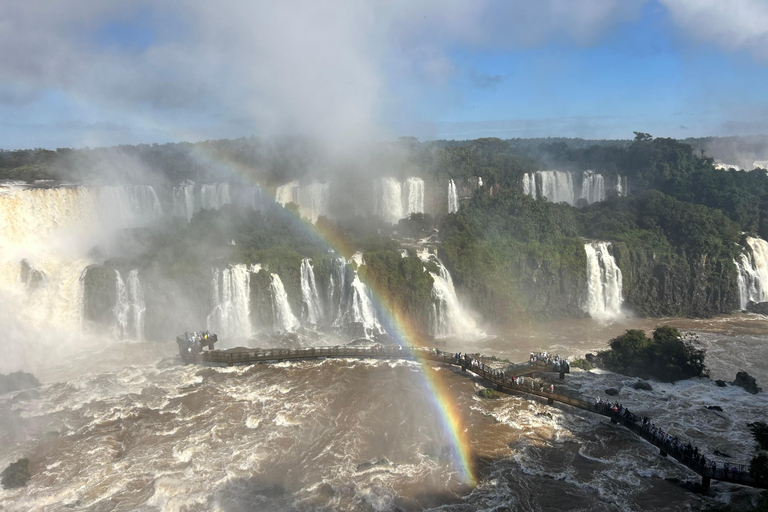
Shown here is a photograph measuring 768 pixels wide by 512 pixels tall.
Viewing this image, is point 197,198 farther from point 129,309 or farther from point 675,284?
point 675,284

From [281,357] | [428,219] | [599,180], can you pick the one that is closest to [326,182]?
[428,219]

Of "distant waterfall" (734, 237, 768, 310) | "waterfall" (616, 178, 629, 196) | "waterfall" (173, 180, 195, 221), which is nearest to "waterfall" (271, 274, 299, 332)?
"waterfall" (173, 180, 195, 221)

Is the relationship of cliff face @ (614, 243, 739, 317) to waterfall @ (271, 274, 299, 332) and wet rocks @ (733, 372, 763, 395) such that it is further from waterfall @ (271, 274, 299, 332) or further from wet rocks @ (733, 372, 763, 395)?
waterfall @ (271, 274, 299, 332)

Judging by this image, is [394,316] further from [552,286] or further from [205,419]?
[205,419]

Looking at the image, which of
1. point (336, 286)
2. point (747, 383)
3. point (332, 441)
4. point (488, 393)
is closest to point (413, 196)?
point (336, 286)

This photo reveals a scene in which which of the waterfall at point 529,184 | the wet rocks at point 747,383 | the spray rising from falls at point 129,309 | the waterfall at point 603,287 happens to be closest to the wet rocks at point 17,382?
the spray rising from falls at point 129,309
